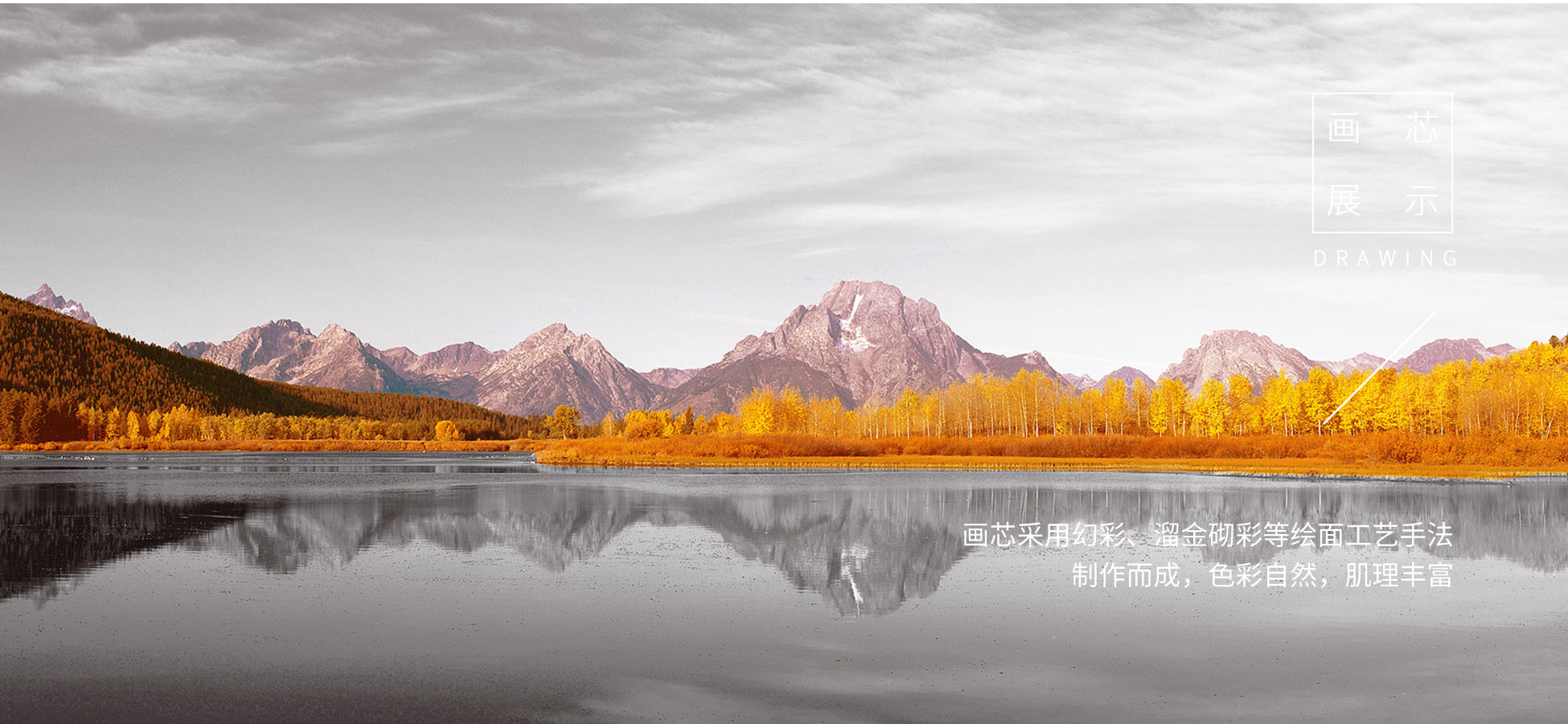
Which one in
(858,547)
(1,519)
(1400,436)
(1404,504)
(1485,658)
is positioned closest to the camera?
(1485,658)

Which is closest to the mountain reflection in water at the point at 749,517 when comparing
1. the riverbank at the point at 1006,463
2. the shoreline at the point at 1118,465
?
the shoreline at the point at 1118,465

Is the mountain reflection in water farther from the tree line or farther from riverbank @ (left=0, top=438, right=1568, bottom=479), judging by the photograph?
the tree line

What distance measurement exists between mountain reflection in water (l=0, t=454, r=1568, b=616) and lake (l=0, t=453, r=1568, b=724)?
0.33 meters

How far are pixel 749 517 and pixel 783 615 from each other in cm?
2381

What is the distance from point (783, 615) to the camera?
23.0m

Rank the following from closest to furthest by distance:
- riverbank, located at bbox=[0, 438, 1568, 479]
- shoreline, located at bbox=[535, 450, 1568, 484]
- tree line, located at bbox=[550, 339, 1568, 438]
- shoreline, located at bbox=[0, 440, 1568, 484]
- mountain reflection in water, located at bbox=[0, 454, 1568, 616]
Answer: mountain reflection in water, located at bbox=[0, 454, 1568, 616] → shoreline, located at bbox=[535, 450, 1568, 484] → shoreline, located at bbox=[0, 440, 1568, 484] → riverbank, located at bbox=[0, 438, 1568, 479] → tree line, located at bbox=[550, 339, 1568, 438]

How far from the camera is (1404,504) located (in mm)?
54062

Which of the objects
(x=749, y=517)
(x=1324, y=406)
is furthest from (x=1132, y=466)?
(x=1324, y=406)

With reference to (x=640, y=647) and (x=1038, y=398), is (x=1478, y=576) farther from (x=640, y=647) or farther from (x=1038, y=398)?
(x=1038, y=398)

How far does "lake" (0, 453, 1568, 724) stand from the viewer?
16.0m

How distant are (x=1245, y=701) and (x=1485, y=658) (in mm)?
6780

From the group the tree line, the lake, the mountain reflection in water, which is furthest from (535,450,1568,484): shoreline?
the lake

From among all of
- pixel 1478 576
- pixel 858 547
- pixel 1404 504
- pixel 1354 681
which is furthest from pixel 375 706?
pixel 1404 504

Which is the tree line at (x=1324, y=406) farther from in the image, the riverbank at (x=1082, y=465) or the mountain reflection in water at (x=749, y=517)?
the mountain reflection in water at (x=749, y=517)
